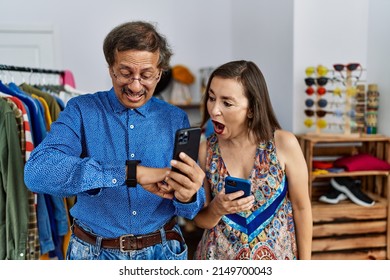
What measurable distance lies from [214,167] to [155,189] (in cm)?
28

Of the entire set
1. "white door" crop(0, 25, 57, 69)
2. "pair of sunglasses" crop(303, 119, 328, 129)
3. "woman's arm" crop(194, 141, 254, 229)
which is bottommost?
"woman's arm" crop(194, 141, 254, 229)

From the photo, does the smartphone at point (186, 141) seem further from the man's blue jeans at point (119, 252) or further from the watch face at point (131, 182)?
the man's blue jeans at point (119, 252)

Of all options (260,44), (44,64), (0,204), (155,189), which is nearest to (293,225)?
(155,189)

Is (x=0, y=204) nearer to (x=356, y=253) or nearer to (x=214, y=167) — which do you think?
(x=214, y=167)

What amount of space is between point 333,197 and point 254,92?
1130 millimetres

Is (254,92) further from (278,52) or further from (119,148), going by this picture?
(278,52)

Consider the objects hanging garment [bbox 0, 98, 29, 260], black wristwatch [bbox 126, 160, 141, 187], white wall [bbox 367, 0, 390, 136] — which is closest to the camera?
black wristwatch [bbox 126, 160, 141, 187]

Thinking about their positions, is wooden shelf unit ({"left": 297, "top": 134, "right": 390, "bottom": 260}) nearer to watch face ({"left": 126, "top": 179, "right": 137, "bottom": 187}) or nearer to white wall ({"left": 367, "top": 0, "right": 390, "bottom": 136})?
white wall ({"left": 367, "top": 0, "right": 390, "bottom": 136})

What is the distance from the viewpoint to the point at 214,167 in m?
0.99

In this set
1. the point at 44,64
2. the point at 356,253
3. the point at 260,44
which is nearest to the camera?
the point at 356,253

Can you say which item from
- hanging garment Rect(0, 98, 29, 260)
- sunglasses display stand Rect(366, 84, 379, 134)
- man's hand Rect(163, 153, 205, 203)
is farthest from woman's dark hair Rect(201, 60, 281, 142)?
sunglasses display stand Rect(366, 84, 379, 134)

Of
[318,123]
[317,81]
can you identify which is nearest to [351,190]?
[318,123]

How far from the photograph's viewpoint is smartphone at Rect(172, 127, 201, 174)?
0.71 m
